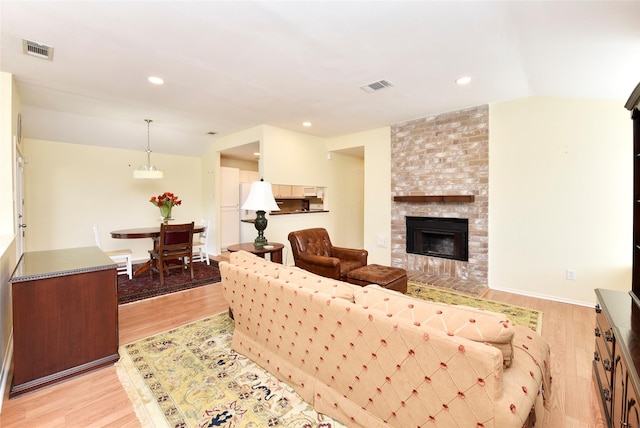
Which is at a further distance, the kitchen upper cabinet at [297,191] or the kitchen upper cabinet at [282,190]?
the kitchen upper cabinet at [297,191]

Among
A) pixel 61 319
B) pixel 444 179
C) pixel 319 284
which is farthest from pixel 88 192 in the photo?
pixel 444 179

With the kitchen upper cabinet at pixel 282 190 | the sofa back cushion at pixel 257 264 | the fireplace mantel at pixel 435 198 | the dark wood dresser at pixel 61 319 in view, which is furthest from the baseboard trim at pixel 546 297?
the dark wood dresser at pixel 61 319

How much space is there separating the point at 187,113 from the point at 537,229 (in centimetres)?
510

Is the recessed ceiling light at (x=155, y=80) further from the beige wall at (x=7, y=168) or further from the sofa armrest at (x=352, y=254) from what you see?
the sofa armrest at (x=352, y=254)

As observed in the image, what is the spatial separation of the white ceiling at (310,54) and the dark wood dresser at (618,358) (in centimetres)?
172

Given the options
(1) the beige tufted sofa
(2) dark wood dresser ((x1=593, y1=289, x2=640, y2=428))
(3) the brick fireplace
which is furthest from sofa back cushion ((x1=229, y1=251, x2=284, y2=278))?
(3) the brick fireplace

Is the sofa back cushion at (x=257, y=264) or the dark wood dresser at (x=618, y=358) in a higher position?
the sofa back cushion at (x=257, y=264)

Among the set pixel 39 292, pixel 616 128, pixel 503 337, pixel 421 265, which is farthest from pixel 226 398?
pixel 616 128

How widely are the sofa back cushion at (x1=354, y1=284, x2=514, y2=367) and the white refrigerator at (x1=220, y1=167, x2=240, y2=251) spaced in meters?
5.83

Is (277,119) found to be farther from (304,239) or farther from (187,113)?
(304,239)

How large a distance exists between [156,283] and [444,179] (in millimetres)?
4590

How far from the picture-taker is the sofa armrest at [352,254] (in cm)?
380

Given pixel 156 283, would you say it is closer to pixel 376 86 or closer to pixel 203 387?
pixel 203 387

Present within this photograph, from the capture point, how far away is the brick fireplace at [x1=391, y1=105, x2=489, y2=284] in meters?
4.03
